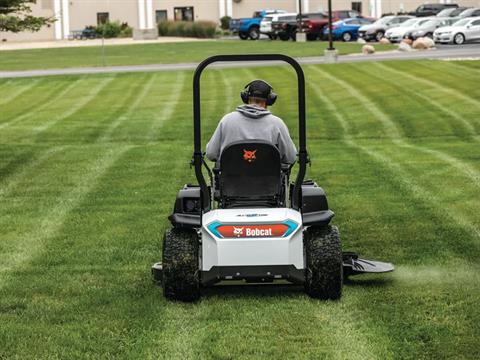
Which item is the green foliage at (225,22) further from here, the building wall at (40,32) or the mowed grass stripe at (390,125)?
the mowed grass stripe at (390,125)

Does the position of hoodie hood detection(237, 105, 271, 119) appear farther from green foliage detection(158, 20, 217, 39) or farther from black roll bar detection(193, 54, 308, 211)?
green foliage detection(158, 20, 217, 39)

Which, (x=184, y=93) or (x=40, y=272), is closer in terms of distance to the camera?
(x=40, y=272)

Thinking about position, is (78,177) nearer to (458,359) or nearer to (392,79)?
(458,359)

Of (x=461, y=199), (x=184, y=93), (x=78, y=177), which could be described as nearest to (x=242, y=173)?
(x=461, y=199)

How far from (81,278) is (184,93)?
23268 millimetres

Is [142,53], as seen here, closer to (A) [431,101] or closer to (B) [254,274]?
(A) [431,101]

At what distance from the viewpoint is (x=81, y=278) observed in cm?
1041

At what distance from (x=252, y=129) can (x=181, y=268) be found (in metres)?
1.31

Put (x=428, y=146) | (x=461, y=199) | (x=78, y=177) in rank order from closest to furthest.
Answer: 1. (x=461, y=199)
2. (x=78, y=177)
3. (x=428, y=146)

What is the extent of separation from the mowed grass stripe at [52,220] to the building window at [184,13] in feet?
256

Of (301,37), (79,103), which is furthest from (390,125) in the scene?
(301,37)

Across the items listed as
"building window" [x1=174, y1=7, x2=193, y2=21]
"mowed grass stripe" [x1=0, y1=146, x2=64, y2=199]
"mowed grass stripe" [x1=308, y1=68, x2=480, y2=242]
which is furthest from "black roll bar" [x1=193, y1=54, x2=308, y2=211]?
"building window" [x1=174, y1=7, x2=193, y2=21]

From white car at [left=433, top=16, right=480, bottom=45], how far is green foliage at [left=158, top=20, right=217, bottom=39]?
2890cm

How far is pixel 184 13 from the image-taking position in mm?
98125
